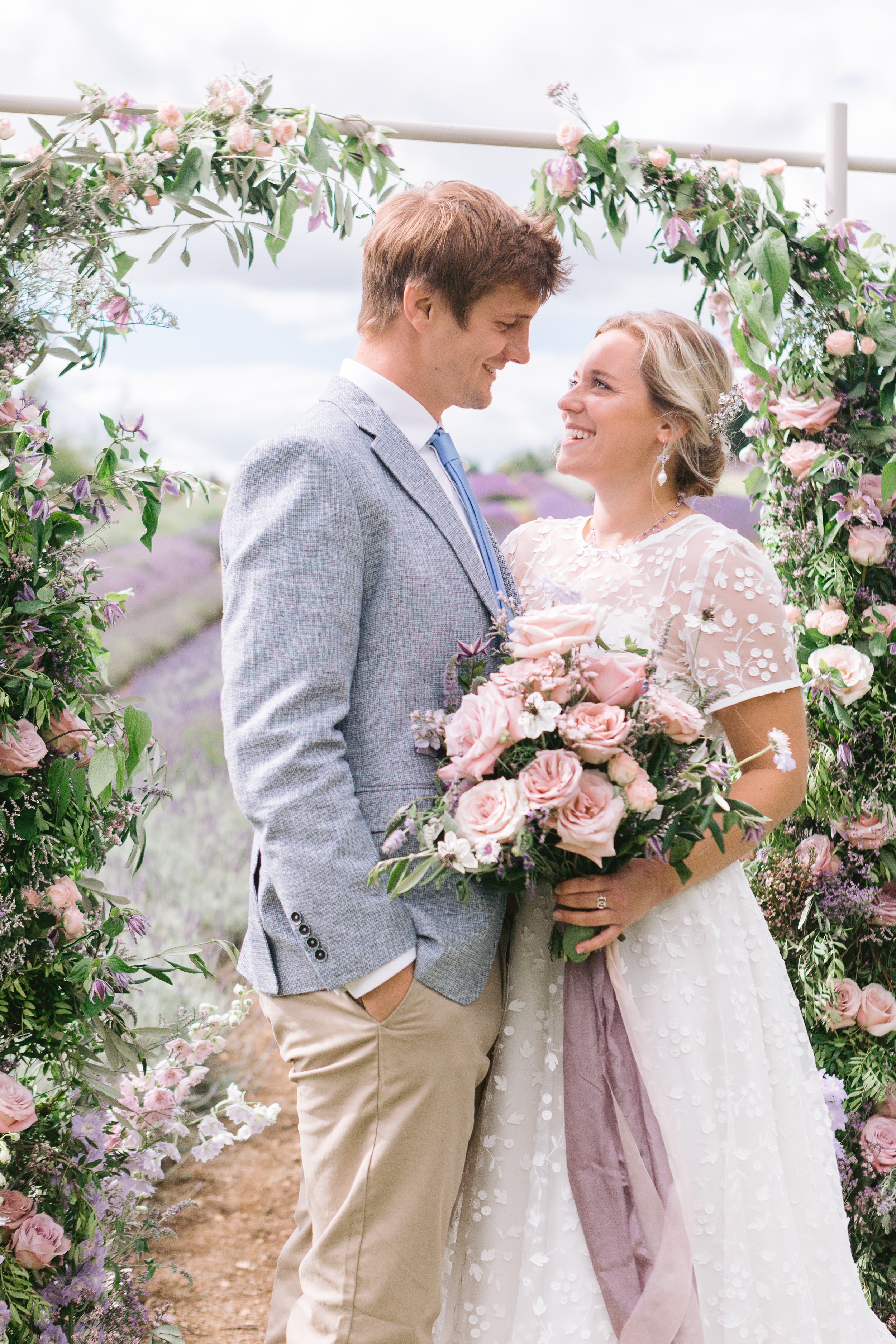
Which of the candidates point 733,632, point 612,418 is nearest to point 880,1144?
point 733,632

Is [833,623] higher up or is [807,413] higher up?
[807,413]

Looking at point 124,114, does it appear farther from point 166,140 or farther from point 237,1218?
point 237,1218

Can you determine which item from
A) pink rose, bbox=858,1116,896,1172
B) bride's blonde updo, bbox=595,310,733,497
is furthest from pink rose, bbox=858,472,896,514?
pink rose, bbox=858,1116,896,1172

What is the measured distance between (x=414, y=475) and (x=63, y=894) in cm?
89

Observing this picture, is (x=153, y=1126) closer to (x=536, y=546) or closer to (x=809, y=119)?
(x=536, y=546)

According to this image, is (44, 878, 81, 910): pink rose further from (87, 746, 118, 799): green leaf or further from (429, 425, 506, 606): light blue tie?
(429, 425, 506, 606): light blue tie

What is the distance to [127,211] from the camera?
186 cm

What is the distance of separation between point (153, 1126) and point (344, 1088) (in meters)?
0.85

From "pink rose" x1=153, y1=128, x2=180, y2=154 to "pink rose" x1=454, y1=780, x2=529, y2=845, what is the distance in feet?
4.29

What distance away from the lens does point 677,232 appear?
2.22 m

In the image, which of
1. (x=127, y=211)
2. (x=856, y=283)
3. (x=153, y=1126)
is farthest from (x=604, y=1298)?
(x=856, y=283)

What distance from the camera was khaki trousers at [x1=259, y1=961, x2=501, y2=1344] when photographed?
55.7 inches

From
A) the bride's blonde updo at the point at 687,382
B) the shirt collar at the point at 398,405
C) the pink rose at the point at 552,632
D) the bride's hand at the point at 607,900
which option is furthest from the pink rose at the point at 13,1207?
the bride's blonde updo at the point at 687,382

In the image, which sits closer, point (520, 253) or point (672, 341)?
point (520, 253)
